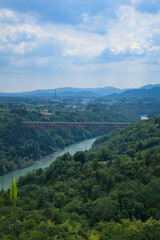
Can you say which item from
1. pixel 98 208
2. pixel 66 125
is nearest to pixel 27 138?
pixel 66 125

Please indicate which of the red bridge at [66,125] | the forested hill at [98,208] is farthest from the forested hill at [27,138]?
the forested hill at [98,208]

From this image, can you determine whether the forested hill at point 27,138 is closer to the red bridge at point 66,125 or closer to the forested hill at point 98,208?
the red bridge at point 66,125

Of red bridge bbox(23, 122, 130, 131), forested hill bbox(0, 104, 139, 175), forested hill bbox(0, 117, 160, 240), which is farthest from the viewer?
red bridge bbox(23, 122, 130, 131)

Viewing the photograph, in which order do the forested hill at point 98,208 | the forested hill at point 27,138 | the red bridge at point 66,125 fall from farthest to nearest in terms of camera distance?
1. the red bridge at point 66,125
2. the forested hill at point 27,138
3. the forested hill at point 98,208

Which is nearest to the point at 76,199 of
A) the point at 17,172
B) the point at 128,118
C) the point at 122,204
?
the point at 122,204

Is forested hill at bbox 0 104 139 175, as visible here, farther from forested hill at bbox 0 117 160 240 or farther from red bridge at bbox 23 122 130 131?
forested hill at bbox 0 117 160 240

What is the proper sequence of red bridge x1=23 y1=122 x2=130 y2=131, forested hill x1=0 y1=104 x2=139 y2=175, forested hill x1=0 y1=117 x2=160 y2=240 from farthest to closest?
red bridge x1=23 y1=122 x2=130 y2=131, forested hill x1=0 y1=104 x2=139 y2=175, forested hill x1=0 y1=117 x2=160 y2=240

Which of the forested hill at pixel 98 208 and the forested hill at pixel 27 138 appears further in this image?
the forested hill at pixel 27 138

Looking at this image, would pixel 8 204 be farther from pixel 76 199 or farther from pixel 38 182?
pixel 38 182

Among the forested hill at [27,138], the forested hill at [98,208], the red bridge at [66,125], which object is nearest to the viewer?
the forested hill at [98,208]

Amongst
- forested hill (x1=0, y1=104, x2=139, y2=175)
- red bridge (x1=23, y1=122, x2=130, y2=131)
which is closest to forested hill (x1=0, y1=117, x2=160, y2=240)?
forested hill (x1=0, y1=104, x2=139, y2=175)

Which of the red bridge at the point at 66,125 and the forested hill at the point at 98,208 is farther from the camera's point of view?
the red bridge at the point at 66,125
